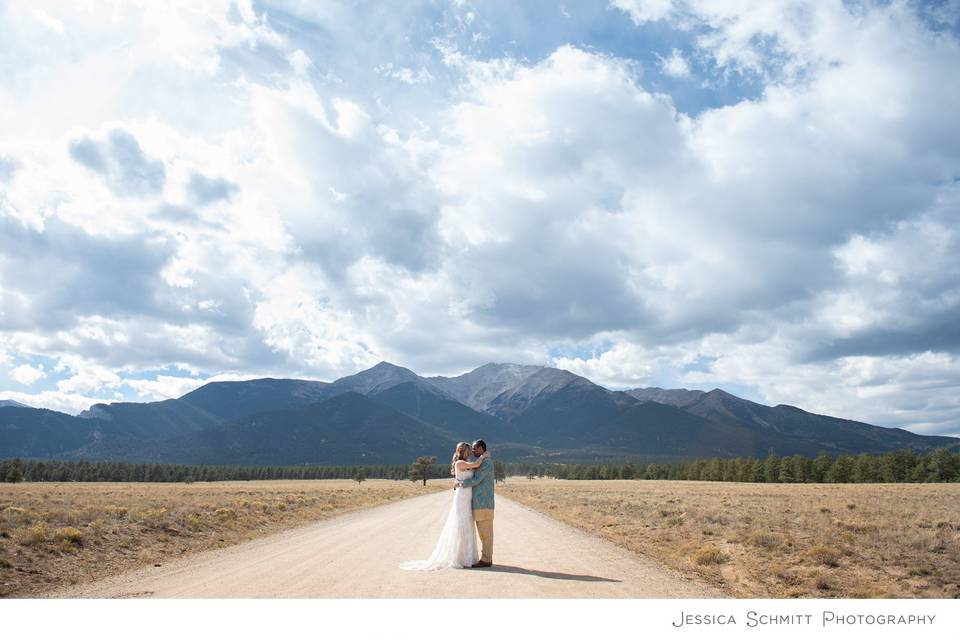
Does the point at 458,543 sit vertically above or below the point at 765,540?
above

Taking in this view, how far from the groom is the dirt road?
0.42 m

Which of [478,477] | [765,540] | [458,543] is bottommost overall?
[765,540]

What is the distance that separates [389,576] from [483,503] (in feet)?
8.48

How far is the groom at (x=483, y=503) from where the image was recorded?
12133mm

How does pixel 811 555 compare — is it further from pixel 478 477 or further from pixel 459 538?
pixel 459 538

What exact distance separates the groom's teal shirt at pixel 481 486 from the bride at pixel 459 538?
0.10 metres

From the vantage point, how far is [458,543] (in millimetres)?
11930

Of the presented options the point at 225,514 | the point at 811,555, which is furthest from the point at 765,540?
the point at 225,514

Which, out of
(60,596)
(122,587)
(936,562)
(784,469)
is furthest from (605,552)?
(784,469)

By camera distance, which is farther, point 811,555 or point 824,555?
point 811,555

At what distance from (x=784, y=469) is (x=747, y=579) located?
140m

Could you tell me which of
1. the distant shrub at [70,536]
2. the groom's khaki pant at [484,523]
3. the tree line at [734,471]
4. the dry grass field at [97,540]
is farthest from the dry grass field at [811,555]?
the tree line at [734,471]
